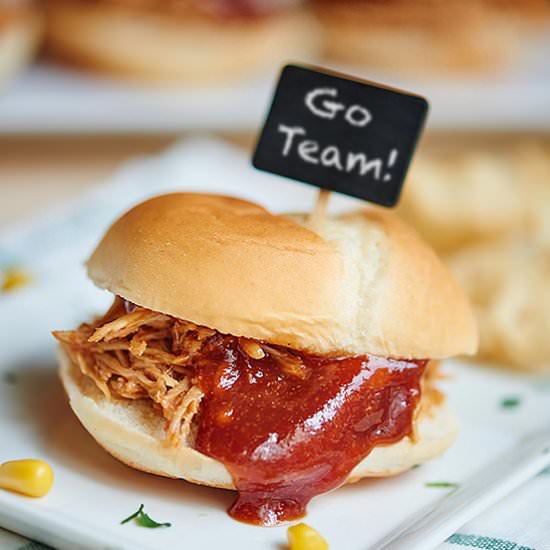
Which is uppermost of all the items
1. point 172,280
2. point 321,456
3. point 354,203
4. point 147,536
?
point 354,203

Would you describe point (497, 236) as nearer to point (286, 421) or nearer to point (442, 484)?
point (442, 484)

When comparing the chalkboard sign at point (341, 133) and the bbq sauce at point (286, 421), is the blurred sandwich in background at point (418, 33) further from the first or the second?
the bbq sauce at point (286, 421)

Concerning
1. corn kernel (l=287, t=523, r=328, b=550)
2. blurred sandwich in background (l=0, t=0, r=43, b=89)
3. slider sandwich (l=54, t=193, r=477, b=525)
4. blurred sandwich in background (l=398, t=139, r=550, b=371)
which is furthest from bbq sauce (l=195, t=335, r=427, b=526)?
blurred sandwich in background (l=0, t=0, r=43, b=89)

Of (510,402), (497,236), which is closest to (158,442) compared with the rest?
(510,402)

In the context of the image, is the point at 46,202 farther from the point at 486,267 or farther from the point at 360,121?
the point at 360,121

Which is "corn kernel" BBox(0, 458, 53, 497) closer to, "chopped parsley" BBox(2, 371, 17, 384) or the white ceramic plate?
the white ceramic plate

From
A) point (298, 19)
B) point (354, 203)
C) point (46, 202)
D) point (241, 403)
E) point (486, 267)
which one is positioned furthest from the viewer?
point (298, 19)

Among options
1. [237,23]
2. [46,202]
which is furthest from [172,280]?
[237,23]
